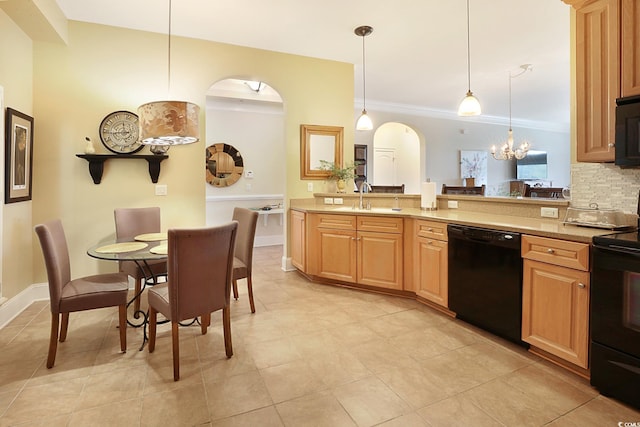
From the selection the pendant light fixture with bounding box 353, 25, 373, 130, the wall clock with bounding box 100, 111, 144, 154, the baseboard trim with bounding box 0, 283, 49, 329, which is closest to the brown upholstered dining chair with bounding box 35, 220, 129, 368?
Answer: the baseboard trim with bounding box 0, 283, 49, 329

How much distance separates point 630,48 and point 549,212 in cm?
118

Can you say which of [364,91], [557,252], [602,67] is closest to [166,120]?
[557,252]

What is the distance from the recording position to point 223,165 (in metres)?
6.11

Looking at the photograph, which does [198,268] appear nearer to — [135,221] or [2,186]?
[135,221]

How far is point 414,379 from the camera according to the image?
2.03 meters

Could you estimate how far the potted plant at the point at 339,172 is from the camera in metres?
4.50

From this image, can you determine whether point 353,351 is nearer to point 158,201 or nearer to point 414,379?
point 414,379

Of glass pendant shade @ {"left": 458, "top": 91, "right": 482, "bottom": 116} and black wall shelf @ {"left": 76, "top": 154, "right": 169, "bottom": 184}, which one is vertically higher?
glass pendant shade @ {"left": 458, "top": 91, "right": 482, "bottom": 116}

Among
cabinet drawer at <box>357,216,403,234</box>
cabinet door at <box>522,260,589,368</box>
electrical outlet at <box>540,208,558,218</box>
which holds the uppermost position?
electrical outlet at <box>540,208,558,218</box>

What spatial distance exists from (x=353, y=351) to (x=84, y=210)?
3075 mm

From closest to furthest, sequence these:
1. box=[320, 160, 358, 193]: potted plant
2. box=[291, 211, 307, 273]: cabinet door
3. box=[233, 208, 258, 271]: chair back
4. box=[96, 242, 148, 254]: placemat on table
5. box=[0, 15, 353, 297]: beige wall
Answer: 1. box=[96, 242, 148, 254]: placemat on table
2. box=[233, 208, 258, 271]: chair back
3. box=[0, 15, 353, 297]: beige wall
4. box=[291, 211, 307, 273]: cabinet door
5. box=[320, 160, 358, 193]: potted plant

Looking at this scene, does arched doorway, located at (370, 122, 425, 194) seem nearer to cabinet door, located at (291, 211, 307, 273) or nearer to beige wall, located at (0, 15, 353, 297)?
cabinet door, located at (291, 211, 307, 273)

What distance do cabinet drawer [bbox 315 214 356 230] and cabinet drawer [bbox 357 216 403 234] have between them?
9 centimetres

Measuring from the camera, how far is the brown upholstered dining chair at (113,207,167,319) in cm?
297
